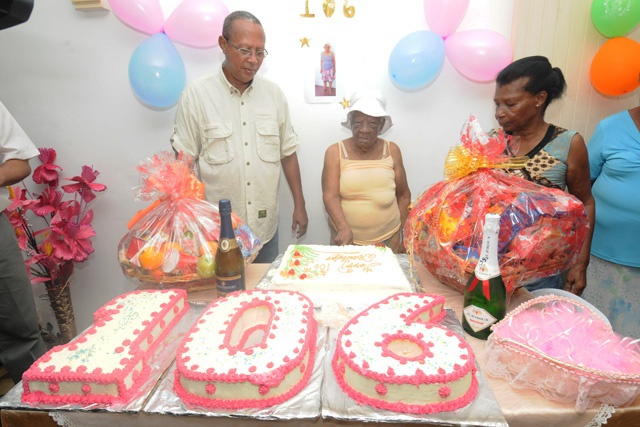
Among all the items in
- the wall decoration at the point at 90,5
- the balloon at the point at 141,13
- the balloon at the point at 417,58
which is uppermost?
the wall decoration at the point at 90,5

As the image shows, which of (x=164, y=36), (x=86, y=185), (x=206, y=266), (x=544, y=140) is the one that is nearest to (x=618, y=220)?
(x=544, y=140)

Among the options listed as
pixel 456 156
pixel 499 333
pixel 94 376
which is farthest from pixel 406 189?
pixel 94 376

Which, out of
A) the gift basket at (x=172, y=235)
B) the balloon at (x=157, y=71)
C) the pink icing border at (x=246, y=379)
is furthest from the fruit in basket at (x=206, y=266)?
the balloon at (x=157, y=71)

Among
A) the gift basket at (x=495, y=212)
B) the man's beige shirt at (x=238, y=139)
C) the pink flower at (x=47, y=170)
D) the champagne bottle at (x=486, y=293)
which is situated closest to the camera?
the champagne bottle at (x=486, y=293)

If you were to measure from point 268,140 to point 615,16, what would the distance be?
2408 millimetres

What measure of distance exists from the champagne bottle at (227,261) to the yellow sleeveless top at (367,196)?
47.8 inches

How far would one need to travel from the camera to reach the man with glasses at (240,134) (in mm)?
2566

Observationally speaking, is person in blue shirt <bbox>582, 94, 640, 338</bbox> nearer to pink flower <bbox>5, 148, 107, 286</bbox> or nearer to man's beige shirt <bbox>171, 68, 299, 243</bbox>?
man's beige shirt <bbox>171, 68, 299, 243</bbox>

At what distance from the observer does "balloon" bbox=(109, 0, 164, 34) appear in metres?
2.63

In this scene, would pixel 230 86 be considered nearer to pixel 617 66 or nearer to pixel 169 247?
pixel 169 247

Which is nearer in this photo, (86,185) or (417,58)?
(417,58)

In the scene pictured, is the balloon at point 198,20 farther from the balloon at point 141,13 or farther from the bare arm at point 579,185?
the bare arm at point 579,185

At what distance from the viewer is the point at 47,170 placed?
312 centimetres

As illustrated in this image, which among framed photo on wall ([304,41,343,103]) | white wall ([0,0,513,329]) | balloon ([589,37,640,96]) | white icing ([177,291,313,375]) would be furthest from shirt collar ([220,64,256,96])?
balloon ([589,37,640,96])
